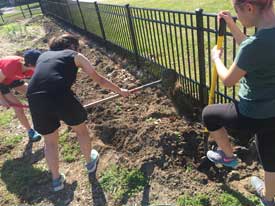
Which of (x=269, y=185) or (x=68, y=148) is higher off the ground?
Answer: (x=269, y=185)

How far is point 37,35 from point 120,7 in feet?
26.1

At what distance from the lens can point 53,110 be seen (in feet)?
11.1

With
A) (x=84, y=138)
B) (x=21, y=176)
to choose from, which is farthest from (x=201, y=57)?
(x=21, y=176)

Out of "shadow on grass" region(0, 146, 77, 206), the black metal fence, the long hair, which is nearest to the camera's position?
the long hair

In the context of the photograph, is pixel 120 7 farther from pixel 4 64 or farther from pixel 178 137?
pixel 178 137

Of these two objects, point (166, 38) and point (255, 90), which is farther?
point (166, 38)

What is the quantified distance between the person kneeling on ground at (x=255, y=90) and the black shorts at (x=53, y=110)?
141 cm

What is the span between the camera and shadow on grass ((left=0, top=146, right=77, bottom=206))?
3740 millimetres

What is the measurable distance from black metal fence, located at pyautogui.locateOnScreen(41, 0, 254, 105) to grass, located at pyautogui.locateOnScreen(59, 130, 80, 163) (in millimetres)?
1817

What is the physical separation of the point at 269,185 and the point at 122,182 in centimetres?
157

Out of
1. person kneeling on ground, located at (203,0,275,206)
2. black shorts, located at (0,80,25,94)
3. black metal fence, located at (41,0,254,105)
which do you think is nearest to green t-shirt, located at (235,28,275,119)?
person kneeling on ground, located at (203,0,275,206)

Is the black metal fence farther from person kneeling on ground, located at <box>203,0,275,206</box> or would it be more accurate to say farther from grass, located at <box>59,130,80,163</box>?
grass, located at <box>59,130,80,163</box>

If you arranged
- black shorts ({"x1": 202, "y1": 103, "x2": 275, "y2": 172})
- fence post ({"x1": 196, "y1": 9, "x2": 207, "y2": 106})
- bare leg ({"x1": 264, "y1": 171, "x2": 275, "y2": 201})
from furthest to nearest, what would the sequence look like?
fence post ({"x1": 196, "y1": 9, "x2": 207, "y2": 106})
bare leg ({"x1": 264, "y1": 171, "x2": 275, "y2": 201})
black shorts ({"x1": 202, "y1": 103, "x2": 275, "y2": 172})

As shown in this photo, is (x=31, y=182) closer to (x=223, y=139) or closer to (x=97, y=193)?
(x=97, y=193)
